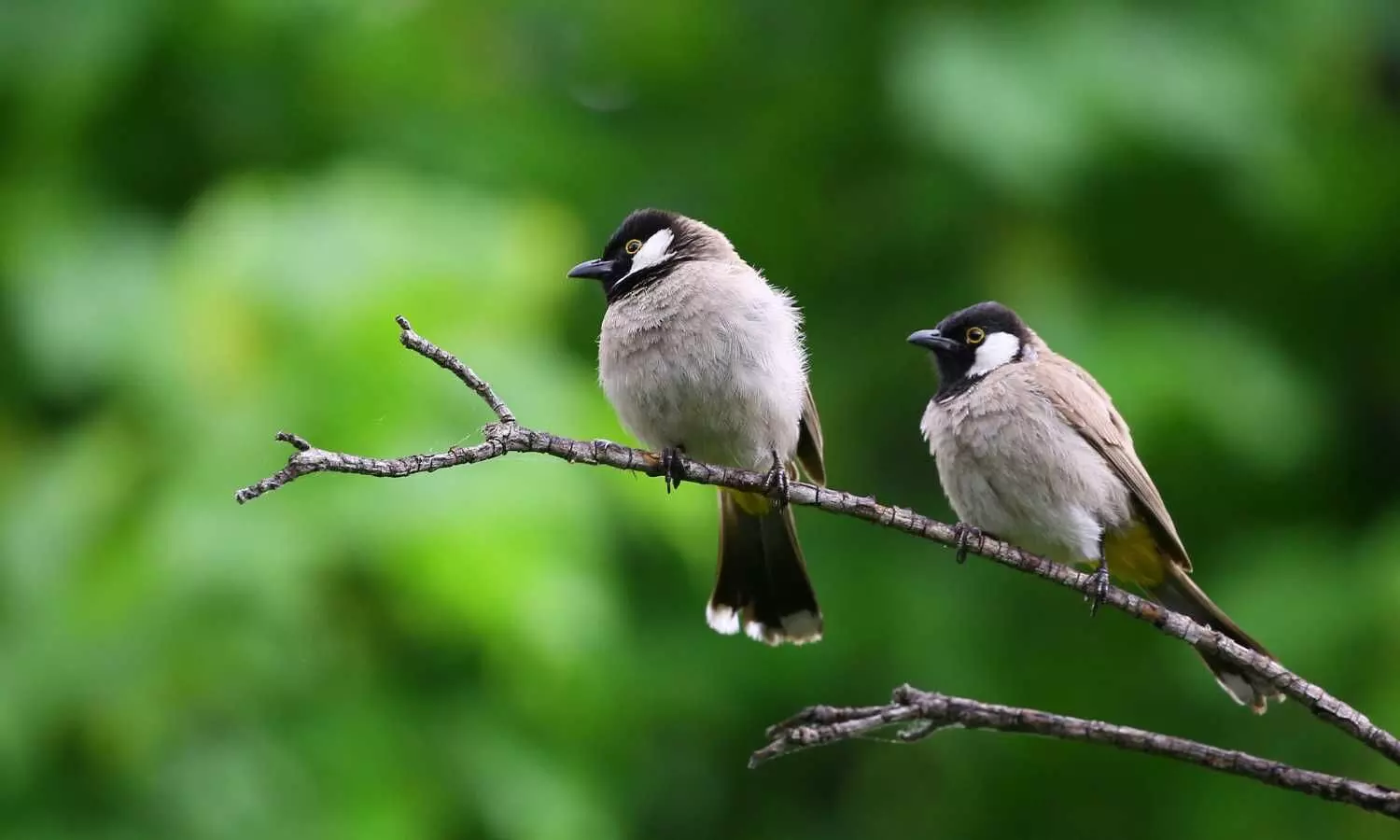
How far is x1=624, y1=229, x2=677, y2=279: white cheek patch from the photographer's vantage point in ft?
14.5

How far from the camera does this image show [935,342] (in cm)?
427

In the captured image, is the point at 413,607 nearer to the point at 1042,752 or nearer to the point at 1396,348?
the point at 1042,752

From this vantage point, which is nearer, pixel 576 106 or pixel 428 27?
pixel 428 27

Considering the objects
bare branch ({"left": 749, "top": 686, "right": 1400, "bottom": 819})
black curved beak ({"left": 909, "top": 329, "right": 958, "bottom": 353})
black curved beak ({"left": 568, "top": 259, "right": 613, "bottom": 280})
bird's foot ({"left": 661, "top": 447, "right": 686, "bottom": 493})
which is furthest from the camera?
black curved beak ({"left": 568, "top": 259, "right": 613, "bottom": 280})

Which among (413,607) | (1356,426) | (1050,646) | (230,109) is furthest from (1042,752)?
(230,109)

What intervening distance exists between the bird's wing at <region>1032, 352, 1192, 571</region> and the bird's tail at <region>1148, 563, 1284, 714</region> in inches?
2.1

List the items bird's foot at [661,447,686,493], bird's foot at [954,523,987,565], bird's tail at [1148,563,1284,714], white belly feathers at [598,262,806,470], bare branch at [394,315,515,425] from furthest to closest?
1. white belly feathers at [598,262,806,470]
2. bird's tail at [1148,563,1284,714]
3. bird's foot at [661,447,686,493]
4. bird's foot at [954,523,987,565]
5. bare branch at [394,315,515,425]

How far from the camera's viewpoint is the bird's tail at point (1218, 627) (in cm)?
319

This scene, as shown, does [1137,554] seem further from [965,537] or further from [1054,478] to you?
[965,537]

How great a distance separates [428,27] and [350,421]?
2988 mm

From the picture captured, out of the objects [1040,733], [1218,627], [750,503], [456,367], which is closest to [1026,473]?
[1218,627]

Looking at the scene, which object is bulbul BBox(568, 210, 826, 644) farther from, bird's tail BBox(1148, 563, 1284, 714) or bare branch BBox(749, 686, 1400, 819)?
bare branch BBox(749, 686, 1400, 819)

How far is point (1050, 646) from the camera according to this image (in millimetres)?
6738

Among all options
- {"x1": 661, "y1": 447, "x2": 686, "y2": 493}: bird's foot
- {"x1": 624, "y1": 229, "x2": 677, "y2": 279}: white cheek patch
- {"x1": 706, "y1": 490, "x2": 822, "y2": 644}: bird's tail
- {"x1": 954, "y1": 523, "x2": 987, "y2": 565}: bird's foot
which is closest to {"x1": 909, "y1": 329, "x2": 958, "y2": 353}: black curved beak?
{"x1": 706, "y1": 490, "x2": 822, "y2": 644}: bird's tail
